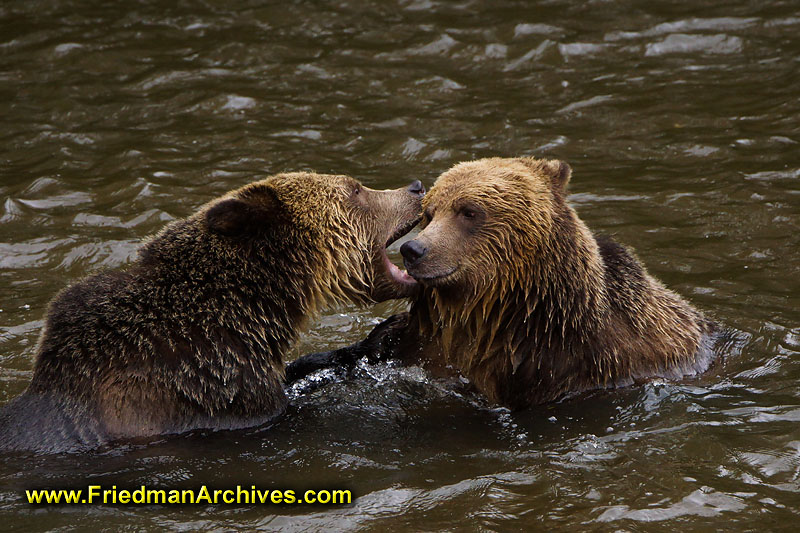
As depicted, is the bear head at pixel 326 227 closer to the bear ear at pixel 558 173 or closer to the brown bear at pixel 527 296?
the brown bear at pixel 527 296

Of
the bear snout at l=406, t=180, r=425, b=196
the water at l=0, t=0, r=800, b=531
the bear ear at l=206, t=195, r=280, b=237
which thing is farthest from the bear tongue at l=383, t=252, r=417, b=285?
the bear ear at l=206, t=195, r=280, b=237

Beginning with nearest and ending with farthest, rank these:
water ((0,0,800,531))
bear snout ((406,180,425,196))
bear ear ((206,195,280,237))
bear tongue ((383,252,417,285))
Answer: water ((0,0,800,531)), bear ear ((206,195,280,237)), bear tongue ((383,252,417,285)), bear snout ((406,180,425,196))

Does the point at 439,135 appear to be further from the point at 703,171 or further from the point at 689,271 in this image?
the point at 689,271

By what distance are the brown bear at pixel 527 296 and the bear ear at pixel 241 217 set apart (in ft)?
3.33

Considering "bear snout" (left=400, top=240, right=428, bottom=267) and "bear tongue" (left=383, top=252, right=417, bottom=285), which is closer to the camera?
"bear snout" (left=400, top=240, right=428, bottom=267)

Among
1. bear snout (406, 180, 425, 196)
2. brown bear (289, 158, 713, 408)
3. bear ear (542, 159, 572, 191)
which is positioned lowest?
brown bear (289, 158, 713, 408)

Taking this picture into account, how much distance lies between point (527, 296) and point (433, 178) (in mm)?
4767

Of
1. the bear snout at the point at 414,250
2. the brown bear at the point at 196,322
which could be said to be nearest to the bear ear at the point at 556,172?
the bear snout at the point at 414,250

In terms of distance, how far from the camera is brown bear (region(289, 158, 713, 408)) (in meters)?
7.04

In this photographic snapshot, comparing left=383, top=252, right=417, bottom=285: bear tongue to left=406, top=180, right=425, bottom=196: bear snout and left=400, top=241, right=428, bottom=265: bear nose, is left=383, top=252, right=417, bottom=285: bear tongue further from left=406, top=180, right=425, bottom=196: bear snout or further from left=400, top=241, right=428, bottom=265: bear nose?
left=400, top=241, right=428, bottom=265: bear nose

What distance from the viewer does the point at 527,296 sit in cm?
717

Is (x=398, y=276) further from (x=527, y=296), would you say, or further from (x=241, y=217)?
(x=241, y=217)

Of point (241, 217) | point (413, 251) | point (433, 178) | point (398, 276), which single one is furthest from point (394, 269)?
point (433, 178)

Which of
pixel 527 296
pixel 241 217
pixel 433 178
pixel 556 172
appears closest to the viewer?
pixel 241 217
